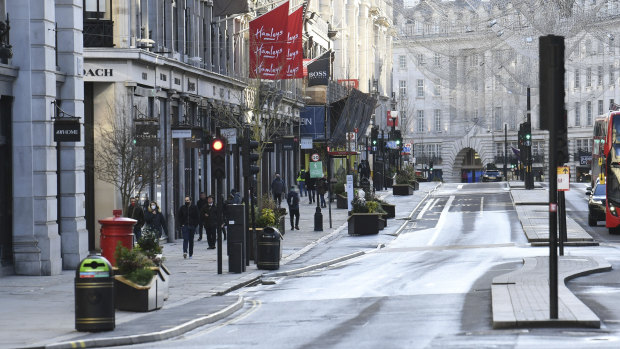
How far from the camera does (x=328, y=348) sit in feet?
53.7

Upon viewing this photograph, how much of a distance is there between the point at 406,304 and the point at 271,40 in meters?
28.7

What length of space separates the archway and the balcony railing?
130 m

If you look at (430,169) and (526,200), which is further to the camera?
(430,169)

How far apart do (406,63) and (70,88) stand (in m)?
137

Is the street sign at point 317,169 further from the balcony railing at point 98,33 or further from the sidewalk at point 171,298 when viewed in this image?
the balcony railing at point 98,33

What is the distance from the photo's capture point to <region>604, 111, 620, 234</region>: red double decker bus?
43312 mm

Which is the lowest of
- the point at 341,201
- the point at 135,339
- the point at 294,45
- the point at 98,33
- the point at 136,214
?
the point at 135,339

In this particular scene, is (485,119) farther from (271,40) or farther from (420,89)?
(420,89)

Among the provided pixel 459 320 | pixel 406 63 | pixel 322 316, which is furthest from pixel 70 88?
pixel 406 63

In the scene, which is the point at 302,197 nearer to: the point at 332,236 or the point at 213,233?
the point at 332,236

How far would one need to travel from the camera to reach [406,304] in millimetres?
22672

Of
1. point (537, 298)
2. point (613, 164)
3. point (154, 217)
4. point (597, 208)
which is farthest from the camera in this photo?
point (597, 208)

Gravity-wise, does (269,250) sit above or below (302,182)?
below

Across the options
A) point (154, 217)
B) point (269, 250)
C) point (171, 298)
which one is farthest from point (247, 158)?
point (171, 298)
